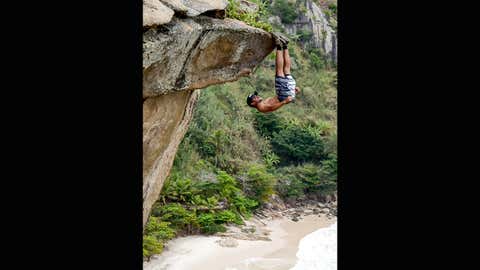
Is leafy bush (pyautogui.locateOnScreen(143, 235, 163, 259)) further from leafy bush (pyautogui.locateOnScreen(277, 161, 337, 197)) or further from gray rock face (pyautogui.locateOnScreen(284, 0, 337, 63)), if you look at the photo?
gray rock face (pyautogui.locateOnScreen(284, 0, 337, 63))

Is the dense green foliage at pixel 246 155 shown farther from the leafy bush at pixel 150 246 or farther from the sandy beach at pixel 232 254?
the sandy beach at pixel 232 254

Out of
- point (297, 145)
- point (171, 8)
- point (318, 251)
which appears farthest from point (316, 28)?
point (171, 8)

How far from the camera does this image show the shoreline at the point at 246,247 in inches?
408

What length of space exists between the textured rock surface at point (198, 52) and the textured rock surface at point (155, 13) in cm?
15

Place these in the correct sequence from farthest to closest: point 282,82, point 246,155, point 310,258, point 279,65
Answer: point 246,155, point 310,258, point 282,82, point 279,65

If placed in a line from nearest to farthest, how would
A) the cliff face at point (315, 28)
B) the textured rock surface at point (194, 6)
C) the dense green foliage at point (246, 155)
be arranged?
the textured rock surface at point (194, 6) → the dense green foliage at point (246, 155) → the cliff face at point (315, 28)

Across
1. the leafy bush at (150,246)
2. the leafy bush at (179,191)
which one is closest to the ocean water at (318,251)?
the leafy bush at (150,246)

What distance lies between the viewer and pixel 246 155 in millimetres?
16703

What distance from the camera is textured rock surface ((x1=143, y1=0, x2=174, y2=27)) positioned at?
135 inches

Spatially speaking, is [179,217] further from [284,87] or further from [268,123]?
[284,87]

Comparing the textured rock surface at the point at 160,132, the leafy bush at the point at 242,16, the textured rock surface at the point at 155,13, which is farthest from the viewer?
the leafy bush at the point at 242,16

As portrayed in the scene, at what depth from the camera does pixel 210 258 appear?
10766mm

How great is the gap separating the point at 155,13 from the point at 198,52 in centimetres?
108

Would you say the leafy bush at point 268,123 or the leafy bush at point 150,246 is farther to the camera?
the leafy bush at point 268,123
